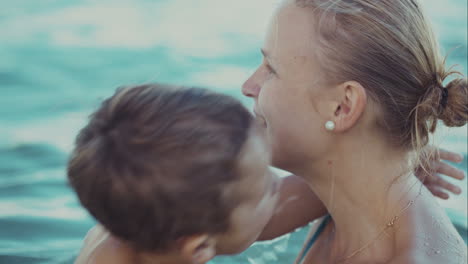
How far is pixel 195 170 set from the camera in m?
1.83

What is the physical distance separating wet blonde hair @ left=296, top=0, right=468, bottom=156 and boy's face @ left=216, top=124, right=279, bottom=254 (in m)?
0.48

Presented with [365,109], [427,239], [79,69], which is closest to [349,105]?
[365,109]

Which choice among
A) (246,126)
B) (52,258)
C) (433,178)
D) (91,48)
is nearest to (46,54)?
(91,48)

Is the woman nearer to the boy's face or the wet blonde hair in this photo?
the wet blonde hair

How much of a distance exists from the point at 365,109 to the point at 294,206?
2.66 feet

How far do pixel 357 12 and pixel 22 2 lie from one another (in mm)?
5907

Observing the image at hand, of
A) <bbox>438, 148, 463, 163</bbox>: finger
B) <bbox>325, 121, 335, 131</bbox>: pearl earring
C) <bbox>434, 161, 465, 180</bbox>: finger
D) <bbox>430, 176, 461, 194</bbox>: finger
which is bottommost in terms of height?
<bbox>430, 176, 461, 194</bbox>: finger

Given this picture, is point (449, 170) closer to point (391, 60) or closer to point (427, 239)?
point (427, 239)

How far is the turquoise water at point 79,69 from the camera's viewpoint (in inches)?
148

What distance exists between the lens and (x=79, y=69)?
20.2 feet

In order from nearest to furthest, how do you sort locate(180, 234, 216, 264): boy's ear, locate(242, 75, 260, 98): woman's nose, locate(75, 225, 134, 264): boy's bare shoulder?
locate(180, 234, 216, 264): boy's ear → locate(75, 225, 134, 264): boy's bare shoulder → locate(242, 75, 260, 98): woman's nose

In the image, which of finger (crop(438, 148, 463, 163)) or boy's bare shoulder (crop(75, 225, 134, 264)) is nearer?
boy's bare shoulder (crop(75, 225, 134, 264))

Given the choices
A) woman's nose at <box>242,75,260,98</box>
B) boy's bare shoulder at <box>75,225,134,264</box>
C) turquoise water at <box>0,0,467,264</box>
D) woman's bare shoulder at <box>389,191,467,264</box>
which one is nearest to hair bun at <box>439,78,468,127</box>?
woman's bare shoulder at <box>389,191,467,264</box>

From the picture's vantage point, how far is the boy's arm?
3055mm
